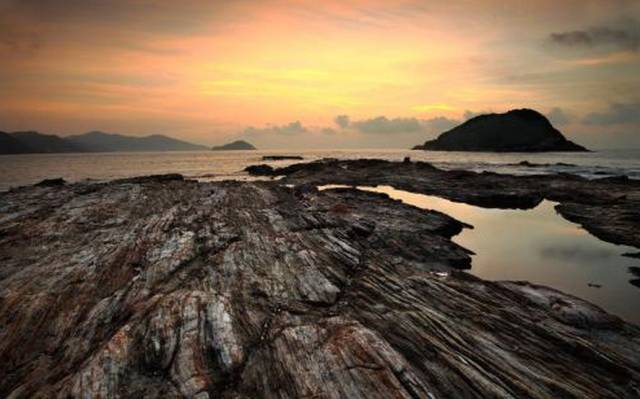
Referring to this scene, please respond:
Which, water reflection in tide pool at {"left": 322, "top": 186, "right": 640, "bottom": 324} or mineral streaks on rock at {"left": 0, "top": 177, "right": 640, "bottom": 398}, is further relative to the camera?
water reflection in tide pool at {"left": 322, "top": 186, "right": 640, "bottom": 324}

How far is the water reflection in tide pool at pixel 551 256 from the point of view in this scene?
23255mm

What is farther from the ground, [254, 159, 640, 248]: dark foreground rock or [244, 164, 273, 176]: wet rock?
[254, 159, 640, 248]: dark foreground rock

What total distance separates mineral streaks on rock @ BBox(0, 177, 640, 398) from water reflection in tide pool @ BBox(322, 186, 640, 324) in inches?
237

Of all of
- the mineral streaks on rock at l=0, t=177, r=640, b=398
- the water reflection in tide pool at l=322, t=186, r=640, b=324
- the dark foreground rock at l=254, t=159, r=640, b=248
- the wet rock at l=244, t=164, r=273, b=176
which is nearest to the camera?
the mineral streaks on rock at l=0, t=177, r=640, b=398

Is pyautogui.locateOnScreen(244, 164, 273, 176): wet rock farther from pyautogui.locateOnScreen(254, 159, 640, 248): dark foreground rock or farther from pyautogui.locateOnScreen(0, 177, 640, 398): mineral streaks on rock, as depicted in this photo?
pyautogui.locateOnScreen(0, 177, 640, 398): mineral streaks on rock

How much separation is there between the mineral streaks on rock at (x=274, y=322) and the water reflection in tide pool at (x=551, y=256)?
19.7 ft

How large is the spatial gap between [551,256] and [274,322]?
26848 millimetres

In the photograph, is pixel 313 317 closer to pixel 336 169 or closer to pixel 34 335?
pixel 34 335

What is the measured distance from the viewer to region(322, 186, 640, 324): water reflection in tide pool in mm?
23255

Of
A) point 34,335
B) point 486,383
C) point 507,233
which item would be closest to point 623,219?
point 507,233

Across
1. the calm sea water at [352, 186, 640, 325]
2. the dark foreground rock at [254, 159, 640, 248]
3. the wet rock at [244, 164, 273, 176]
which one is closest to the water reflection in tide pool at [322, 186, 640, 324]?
the calm sea water at [352, 186, 640, 325]

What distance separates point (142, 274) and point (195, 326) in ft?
20.6

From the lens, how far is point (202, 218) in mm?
26891

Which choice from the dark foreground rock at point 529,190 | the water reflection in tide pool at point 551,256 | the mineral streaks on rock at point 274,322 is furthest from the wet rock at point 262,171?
the mineral streaks on rock at point 274,322
